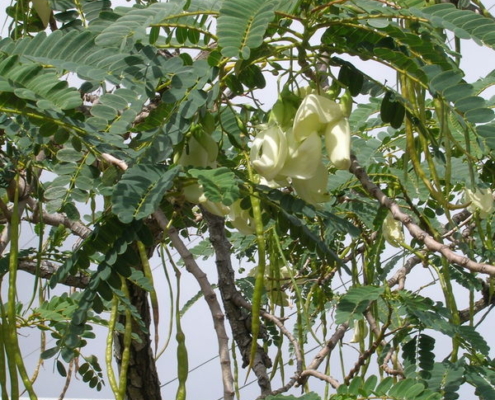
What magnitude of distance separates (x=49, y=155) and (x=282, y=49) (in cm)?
80

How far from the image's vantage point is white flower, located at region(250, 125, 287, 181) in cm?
92

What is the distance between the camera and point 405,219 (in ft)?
3.45

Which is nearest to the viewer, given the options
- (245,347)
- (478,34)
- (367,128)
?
(478,34)

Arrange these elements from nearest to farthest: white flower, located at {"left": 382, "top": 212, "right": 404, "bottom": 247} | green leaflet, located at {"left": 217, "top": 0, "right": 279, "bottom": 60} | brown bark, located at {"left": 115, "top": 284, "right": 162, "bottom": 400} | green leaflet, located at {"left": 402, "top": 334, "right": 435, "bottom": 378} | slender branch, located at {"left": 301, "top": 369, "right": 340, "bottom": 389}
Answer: green leaflet, located at {"left": 217, "top": 0, "right": 279, "bottom": 60} → slender branch, located at {"left": 301, "top": 369, "right": 340, "bottom": 389} → green leaflet, located at {"left": 402, "top": 334, "right": 435, "bottom": 378} → white flower, located at {"left": 382, "top": 212, "right": 404, "bottom": 247} → brown bark, located at {"left": 115, "top": 284, "right": 162, "bottom": 400}

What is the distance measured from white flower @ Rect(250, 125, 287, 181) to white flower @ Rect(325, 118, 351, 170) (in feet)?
0.17

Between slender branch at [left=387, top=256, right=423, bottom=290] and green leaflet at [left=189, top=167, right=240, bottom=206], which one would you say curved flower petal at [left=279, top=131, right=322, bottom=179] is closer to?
green leaflet at [left=189, top=167, right=240, bottom=206]

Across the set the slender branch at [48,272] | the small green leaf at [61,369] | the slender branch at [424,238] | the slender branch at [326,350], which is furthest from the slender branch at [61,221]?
the slender branch at [424,238]

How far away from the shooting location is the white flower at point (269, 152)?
3.01 ft

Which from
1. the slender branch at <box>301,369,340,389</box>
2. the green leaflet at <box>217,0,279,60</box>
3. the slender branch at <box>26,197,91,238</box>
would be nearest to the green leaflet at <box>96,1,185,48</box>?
the green leaflet at <box>217,0,279,60</box>

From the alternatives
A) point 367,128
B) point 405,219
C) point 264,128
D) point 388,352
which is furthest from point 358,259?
point 264,128

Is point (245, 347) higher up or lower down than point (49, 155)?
lower down

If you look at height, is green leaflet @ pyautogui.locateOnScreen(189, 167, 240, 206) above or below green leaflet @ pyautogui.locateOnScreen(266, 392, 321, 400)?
above

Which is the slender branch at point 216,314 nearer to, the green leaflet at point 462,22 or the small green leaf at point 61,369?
the green leaflet at point 462,22

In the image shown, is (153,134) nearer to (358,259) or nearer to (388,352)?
(388,352)
